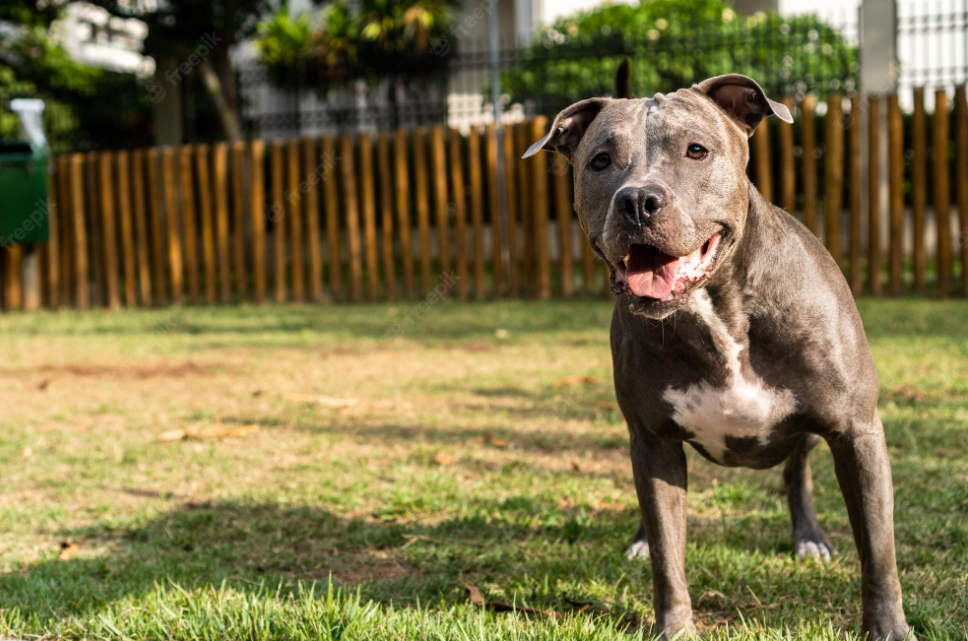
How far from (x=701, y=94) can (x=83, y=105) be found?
16548 millimetres

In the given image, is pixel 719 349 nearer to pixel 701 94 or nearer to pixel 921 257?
pixel 701 94

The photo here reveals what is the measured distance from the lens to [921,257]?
29.4 feet

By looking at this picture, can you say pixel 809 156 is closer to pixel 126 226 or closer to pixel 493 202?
pixel 493 202

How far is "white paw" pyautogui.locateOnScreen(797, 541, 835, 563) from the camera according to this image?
3.33m

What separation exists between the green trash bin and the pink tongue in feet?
31.6

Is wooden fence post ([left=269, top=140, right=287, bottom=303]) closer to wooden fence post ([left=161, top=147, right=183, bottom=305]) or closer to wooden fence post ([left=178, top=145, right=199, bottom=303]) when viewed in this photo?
wooden fence post ([left=178, top=145, right=199, bottom=303])

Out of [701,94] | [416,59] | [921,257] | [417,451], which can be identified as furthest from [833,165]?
[416,59]

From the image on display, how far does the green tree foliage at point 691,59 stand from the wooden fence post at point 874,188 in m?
3.31

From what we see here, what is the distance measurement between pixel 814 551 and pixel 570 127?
171 centimetres

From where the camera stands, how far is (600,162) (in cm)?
268

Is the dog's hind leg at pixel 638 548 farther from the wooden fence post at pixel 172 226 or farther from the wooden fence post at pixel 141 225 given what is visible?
the wooden fence post at pixel 141 225

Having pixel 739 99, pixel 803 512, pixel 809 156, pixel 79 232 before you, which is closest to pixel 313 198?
pixel 79 232

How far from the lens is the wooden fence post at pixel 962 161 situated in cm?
863

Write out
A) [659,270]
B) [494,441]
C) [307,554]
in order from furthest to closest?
[494,441], [307,554], [659,270]
